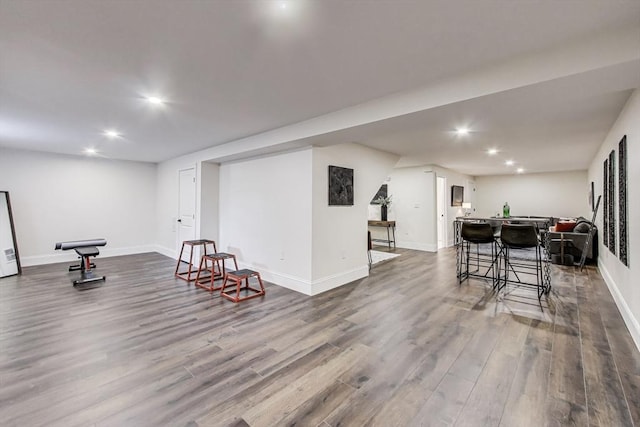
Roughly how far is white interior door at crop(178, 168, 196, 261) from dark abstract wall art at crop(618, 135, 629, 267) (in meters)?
6.43

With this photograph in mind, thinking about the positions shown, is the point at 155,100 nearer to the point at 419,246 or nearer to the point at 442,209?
the point at 419,246

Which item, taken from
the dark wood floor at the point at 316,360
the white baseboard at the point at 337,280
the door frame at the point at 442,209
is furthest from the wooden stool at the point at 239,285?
the door frame at the point at 442,209

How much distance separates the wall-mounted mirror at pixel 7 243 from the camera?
487 centimetres

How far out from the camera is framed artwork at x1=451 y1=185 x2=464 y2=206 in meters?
8.39

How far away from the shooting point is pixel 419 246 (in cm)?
753

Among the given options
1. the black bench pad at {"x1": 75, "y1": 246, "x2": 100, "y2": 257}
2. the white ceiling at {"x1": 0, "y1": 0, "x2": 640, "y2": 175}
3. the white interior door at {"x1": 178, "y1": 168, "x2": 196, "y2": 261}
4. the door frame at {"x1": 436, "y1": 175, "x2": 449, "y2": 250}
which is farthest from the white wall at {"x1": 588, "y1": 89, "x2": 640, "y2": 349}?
the black bench pad at {"x1": 75, "y1": 246, "x2": 100, "y2": 257}

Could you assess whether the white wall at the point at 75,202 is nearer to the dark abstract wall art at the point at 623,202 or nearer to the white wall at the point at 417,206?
the white wall at the point at 417,206

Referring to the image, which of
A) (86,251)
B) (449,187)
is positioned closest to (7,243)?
(86,251)

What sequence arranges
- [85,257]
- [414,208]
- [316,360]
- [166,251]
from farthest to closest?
[414,208]
[166,251]
[85,257]
[316,360]

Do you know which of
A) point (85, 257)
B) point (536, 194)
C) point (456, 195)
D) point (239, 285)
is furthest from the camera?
point (536, 194)

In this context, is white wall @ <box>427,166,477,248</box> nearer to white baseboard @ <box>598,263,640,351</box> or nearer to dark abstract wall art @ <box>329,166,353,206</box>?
white baseboard @ <box>598,263,640,351</box>

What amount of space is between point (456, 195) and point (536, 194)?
11.4 feet

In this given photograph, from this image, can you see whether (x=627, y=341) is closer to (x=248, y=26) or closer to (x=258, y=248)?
(x=248, y=26)

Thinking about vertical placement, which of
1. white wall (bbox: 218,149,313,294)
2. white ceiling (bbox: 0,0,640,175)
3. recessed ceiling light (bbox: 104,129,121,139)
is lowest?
white wall (bbox: 218,149,313,294)
